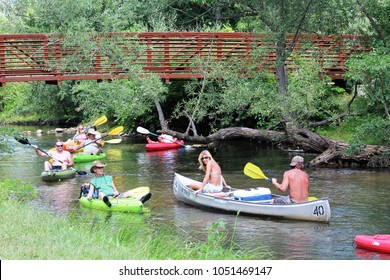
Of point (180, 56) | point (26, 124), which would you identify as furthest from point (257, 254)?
point (26, 124)

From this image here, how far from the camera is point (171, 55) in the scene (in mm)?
26875

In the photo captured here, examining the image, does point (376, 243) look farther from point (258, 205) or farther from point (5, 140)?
point (5, 140)

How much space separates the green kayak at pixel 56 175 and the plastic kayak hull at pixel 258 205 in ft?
14.7

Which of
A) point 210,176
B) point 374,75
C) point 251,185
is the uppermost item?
point 374,75

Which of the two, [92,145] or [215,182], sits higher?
[215,182]

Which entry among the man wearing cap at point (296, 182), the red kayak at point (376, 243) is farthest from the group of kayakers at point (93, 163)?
the red kayak at point (376, 243)

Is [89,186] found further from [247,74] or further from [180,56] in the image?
[180,56]

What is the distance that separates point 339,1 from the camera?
2134 cm

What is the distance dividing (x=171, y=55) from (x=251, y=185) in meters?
9.39

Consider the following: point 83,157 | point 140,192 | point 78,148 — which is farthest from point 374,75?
point 78,148

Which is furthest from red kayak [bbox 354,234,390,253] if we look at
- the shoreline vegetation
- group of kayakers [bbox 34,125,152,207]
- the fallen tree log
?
the fallen tree log

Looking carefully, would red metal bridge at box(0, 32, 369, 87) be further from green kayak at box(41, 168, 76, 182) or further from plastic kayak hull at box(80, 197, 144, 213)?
plastic kayak hull at box(80, 197, 144, 213)

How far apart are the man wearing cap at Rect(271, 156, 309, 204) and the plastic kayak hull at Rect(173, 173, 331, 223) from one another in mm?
326

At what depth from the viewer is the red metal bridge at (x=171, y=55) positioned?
76.9 ft
